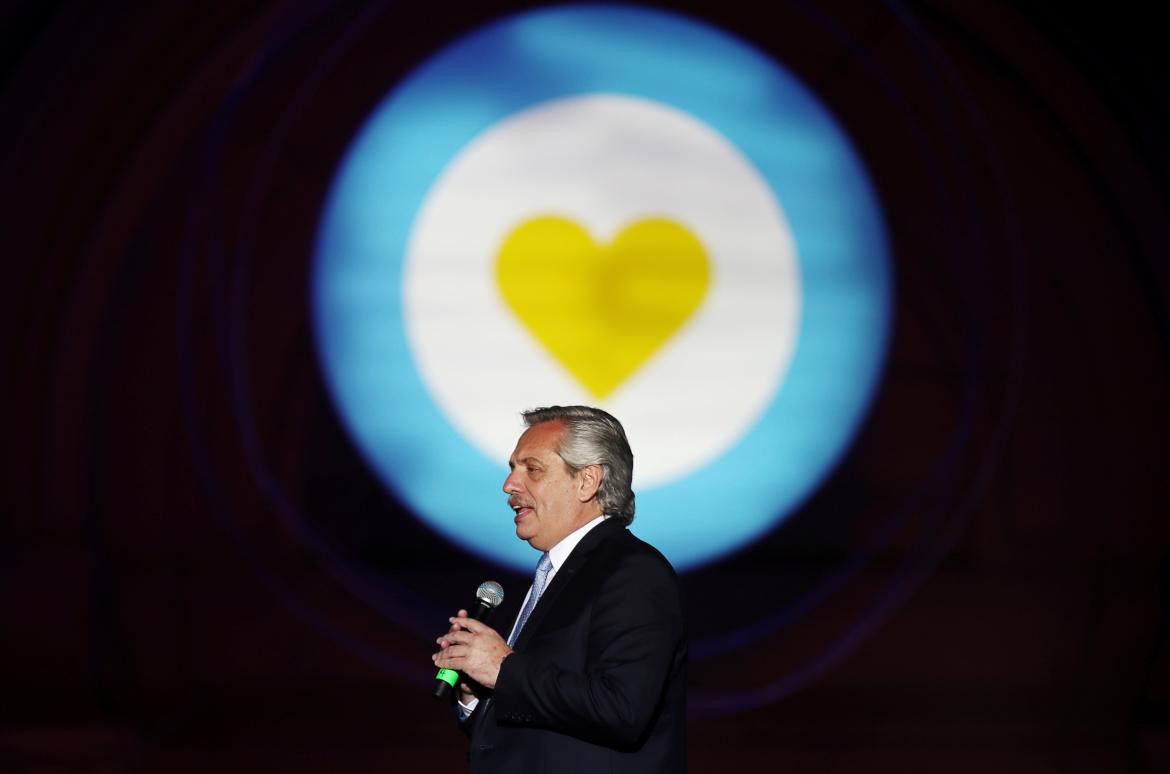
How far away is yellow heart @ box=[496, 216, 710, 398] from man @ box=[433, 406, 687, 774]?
5.89 ft

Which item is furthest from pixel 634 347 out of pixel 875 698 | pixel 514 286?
pixel 875 698

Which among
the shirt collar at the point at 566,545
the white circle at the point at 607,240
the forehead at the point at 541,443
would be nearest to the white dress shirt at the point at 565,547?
the shirt collar at the point at 566,545

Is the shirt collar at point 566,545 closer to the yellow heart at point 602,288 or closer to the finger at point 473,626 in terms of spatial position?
the finger at point 473,626

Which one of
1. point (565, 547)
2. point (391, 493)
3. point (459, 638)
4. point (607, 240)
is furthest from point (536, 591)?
point (607, 240)

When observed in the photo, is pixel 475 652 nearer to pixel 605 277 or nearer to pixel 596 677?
pixel 596 677

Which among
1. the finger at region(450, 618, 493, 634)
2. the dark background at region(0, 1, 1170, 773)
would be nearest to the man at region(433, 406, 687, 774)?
the finger at region(450, 618, 493, 634)

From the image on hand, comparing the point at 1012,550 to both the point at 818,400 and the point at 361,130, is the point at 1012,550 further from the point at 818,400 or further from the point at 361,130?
the point at 361,130

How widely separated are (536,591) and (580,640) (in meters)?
0.16

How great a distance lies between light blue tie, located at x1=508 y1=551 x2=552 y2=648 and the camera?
1591 mm

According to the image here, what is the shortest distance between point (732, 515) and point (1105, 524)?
117 cm

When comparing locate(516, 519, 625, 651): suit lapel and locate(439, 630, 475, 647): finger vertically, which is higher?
locate(516, 519, 625, 651): suit lapel

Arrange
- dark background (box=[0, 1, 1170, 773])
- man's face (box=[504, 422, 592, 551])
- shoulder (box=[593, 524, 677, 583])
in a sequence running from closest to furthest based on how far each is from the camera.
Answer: shoulder (box=[593, 524, 677, 583])
man's face (box=[504, 422, 592, 551])
dark background (box=[0, 1, 1170, 773])

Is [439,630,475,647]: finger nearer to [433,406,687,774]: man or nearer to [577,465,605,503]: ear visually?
[433,406,687,774]: man

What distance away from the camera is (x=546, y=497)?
5.25 ft
